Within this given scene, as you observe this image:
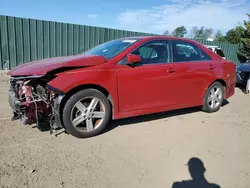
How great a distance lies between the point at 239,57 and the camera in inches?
802

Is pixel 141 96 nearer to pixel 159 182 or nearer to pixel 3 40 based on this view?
pixel 159 182

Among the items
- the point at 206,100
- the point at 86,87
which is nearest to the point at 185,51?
the point at 206,100

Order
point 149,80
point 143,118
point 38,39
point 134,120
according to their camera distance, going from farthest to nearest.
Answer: point 38,39, point 143,118, point 134,120, point 149,80

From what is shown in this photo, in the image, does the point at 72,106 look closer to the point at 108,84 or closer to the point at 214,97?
the point at 108,84

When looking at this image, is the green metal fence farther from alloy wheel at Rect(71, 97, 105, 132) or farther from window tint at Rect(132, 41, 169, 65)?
alloy wheel at Rect(71, 97, 105, 132)

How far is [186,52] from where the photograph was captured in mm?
5051

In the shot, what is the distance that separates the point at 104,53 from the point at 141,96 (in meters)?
1.06

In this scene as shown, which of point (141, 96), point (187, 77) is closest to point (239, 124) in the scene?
point (187, 77)

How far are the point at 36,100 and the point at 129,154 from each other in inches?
63.8

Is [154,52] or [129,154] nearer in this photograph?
[129,154]

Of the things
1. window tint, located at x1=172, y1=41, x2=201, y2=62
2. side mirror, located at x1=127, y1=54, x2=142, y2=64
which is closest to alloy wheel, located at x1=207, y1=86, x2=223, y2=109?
window tint, located at x1=172, y1=41, x2=201, y2=62

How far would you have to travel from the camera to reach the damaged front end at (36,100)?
3.61 m

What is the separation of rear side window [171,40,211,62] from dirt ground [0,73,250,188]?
1.29 meters

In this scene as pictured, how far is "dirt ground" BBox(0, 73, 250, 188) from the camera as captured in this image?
9.18 feet
